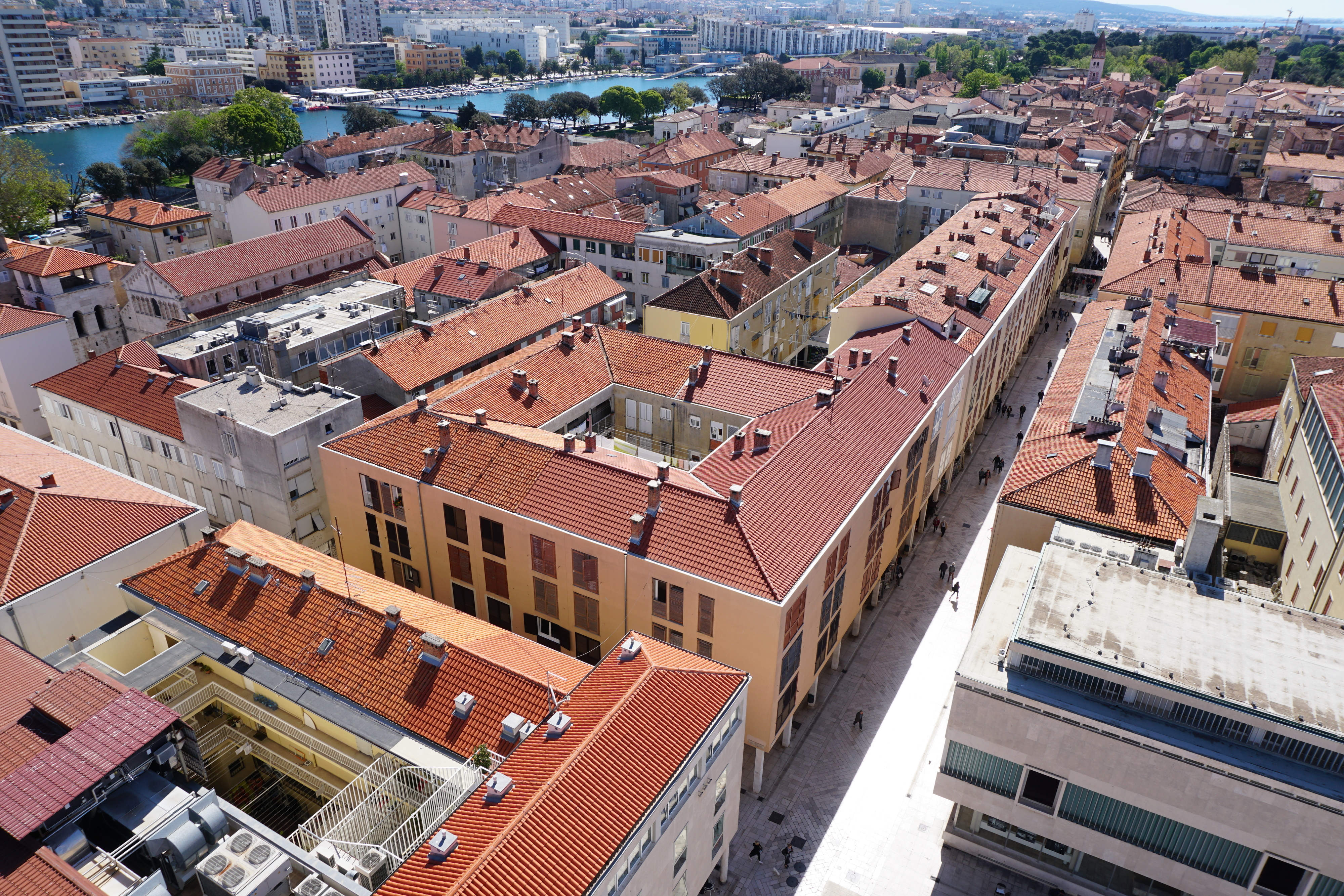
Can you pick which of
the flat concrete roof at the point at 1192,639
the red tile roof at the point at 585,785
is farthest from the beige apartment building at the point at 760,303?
the red tile roof at the point at 585,785

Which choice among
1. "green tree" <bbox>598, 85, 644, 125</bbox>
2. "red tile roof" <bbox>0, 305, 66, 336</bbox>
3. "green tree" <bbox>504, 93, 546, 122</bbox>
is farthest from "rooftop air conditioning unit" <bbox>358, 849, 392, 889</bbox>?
"green tree" <bbox>598, 85, 644, 125</bbox>

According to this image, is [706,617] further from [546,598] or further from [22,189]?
[22,189]

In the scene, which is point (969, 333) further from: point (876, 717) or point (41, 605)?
point (41, 605)

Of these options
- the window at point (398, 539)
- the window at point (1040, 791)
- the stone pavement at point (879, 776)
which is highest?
the window at point (398, 539)

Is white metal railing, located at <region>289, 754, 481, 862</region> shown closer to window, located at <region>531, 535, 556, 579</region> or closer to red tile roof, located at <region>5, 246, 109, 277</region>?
window, located at <region>531, 535, 556, 579</region>

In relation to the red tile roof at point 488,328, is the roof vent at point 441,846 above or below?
below

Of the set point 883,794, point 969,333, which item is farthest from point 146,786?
point 969,333

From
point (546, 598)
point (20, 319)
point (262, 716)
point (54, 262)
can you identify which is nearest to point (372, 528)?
point (546, 598)

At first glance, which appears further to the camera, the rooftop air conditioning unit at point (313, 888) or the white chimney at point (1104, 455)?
the white chimney at point (1104, 455)

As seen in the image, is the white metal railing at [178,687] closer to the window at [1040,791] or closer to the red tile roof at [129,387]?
the red tile roof at [129,387]
